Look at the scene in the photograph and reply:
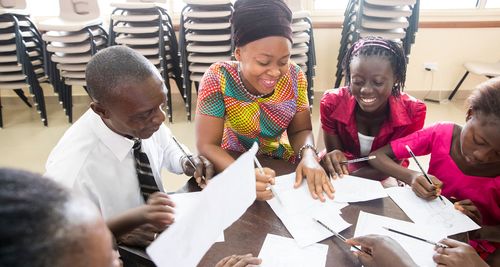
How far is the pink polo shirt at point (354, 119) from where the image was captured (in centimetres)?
144

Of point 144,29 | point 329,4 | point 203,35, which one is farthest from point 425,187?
point 329,4

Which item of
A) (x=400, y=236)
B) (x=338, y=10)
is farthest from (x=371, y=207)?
(x=338, y=10)

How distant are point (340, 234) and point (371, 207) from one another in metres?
0.18

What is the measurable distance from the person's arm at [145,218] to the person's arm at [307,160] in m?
0.45

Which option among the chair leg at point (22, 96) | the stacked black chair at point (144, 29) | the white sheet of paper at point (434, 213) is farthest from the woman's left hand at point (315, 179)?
the chair leg at point (22, 96)

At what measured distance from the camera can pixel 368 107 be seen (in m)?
1.42

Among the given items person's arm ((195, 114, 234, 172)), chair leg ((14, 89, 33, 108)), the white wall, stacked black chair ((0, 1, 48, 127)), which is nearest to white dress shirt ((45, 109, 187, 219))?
person's arm ((195, 114, 234, 172))

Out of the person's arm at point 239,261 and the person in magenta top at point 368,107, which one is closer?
the person's arm at point 239,261

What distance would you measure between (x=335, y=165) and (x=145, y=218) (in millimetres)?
691

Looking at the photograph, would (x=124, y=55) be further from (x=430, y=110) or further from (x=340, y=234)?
(x=430, y=110)

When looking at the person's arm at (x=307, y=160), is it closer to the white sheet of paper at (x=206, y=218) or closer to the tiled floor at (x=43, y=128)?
the white sheet of paper at (x=206, y=218)

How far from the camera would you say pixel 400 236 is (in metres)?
0.94

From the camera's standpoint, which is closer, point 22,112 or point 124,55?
point 124,55

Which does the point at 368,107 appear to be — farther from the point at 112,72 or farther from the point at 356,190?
the point at 112,72
